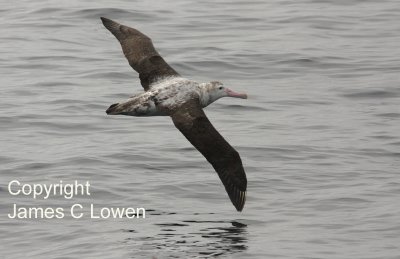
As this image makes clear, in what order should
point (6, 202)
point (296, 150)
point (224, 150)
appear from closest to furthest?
point (224, 150) → point (6, 202) → point (296, 150)

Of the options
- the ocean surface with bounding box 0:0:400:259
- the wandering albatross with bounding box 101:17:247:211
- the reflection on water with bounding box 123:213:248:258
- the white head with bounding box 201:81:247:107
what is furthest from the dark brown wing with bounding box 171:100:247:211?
the white head with bounding box 201:81:247:107

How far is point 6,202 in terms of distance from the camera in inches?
590

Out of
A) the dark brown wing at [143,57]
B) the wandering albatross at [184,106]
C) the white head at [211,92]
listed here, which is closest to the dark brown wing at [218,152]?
the wandering albatross at [184,106]

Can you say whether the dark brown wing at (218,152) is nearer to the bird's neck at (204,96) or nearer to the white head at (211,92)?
the bird's neck at (204,96)

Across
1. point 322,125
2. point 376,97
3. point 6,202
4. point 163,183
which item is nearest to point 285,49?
point 376,97

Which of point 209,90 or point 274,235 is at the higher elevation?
point 209,90

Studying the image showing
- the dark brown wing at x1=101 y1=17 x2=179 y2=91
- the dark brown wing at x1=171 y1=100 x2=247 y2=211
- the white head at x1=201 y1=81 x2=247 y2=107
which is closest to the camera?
the dark brown wing at x1=171 y1=100 x2=247 y2=211

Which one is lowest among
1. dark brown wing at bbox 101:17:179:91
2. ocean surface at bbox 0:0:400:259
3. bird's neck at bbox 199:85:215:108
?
ocean surface at bbox 0:0:400:259

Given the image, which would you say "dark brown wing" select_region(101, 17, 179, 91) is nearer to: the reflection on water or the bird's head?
the bird's head

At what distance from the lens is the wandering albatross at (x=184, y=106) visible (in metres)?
13.8

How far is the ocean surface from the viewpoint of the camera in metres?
14.0

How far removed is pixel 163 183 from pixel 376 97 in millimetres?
6075

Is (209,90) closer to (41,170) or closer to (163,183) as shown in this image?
(163,183)

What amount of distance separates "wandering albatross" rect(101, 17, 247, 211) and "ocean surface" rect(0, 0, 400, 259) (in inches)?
28.9
